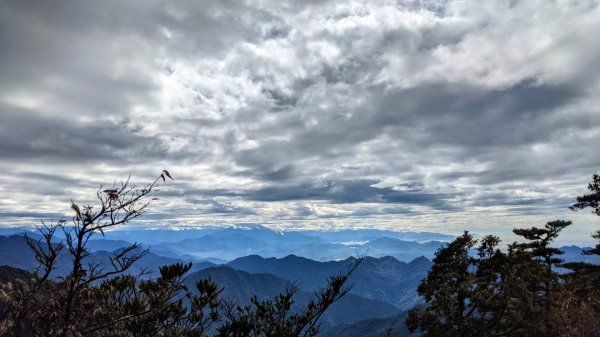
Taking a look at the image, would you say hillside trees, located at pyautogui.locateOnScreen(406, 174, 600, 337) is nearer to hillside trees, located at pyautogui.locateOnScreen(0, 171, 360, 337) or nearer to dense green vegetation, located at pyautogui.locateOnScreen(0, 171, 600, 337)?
dense green vegetation, located at pyautogui.locateOnScreen(0, 171, 600, 337)

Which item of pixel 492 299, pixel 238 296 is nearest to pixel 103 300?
pixel 238 296

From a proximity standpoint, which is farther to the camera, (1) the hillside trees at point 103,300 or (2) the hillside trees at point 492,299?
(2) the hillside trees at point 492,299

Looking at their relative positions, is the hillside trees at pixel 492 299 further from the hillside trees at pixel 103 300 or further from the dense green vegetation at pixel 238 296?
the hillside trees at pixel 103 300

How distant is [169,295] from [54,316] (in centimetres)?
330

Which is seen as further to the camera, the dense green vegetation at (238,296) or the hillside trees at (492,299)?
the hillside trees at (492,299)

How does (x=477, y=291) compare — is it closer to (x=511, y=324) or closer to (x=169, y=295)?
(x=511, y=324)

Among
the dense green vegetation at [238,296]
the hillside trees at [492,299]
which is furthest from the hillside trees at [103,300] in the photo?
the hillside trees at [492,299]

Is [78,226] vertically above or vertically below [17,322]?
above

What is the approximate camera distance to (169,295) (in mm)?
10477

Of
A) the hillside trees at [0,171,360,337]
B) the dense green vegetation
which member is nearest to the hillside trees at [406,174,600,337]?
the dense green vegetation

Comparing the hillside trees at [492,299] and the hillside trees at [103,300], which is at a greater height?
the hillside trees at [103,300]

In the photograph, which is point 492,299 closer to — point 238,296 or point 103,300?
point 238,296

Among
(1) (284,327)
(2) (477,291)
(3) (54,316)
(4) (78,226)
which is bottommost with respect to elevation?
(2) (477,291)


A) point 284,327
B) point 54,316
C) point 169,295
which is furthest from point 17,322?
point 284,327
